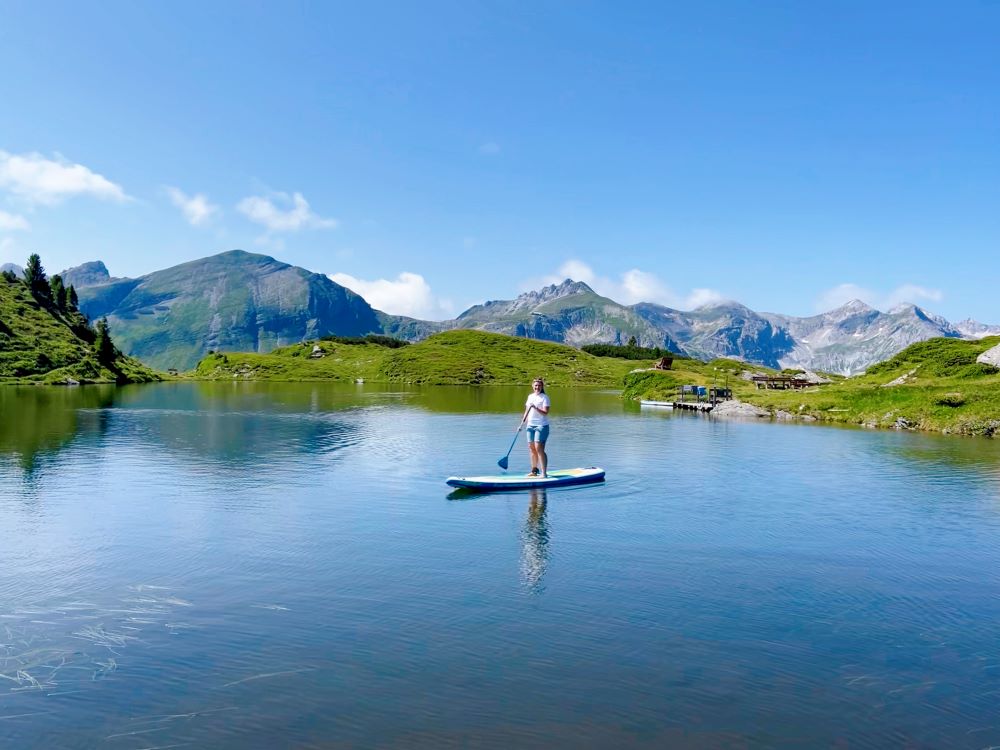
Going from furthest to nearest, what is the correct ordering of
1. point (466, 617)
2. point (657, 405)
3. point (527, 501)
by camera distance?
point (657, 405) < point (527, 501) < point (466, 617)

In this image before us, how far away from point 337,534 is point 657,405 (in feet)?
348

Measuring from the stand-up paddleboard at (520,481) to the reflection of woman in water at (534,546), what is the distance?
93.7 inches

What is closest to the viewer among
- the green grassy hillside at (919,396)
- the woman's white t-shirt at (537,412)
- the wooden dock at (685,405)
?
the woman's white t-shirt at (537,412)

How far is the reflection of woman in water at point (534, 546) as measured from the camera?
23000 mm

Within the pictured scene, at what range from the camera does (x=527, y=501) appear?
36531 millimetres

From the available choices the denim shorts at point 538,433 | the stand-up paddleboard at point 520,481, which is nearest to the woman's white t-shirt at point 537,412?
the denim shorts at point 538,433

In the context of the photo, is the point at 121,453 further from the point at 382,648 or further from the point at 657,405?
the point at 657,405

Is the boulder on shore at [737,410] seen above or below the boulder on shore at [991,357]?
below

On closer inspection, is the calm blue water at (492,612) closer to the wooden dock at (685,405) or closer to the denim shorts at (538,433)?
the denim shorts at (538,433)

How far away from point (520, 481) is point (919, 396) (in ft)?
223

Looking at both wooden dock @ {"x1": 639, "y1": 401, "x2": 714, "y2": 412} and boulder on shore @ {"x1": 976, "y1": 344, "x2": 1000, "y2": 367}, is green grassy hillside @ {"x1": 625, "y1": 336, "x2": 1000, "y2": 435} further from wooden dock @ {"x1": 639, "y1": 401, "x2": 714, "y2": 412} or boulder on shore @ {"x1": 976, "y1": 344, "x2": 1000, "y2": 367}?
wooden dock @ {"x1": 639, "y1": 401, "x2": 714, "y2": 412}

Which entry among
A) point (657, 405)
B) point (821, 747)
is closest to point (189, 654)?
point (821, 747)

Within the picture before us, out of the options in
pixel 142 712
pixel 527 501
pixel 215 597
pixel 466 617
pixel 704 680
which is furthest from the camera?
pixel 527 501

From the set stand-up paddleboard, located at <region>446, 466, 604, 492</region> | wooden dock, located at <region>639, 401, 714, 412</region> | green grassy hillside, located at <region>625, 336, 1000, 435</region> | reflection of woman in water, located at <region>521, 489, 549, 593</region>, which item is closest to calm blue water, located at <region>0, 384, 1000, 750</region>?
reflection of woman in water, located at <region>521, 489, 549, 593</region>
